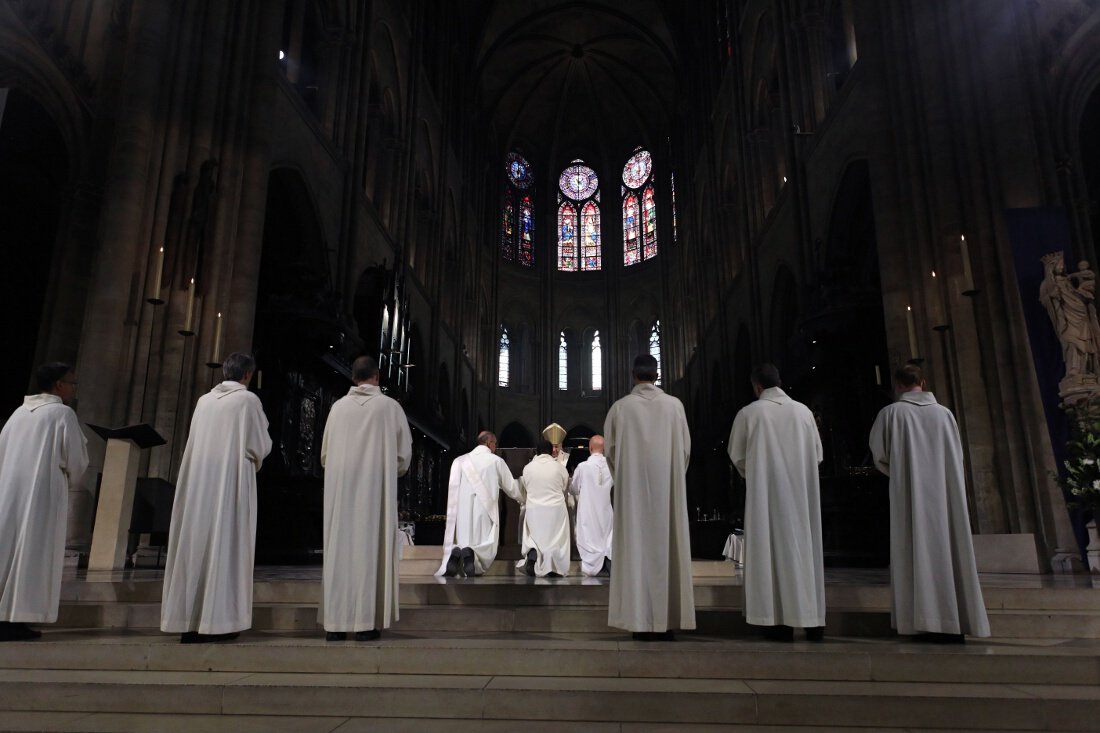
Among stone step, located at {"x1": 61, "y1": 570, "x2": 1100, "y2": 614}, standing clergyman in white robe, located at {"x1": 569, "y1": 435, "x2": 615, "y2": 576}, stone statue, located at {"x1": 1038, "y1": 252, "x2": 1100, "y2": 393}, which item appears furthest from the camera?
standing clergyman in white robe, located at {"x1": 569, "y1": 435, "x2": 615, "y2": 576}

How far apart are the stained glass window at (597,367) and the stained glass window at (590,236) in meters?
3.84

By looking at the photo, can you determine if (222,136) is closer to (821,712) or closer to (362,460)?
(362,460)

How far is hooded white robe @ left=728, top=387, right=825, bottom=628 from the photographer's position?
469 cm

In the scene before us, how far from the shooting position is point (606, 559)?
8805 mm

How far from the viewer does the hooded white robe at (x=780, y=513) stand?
4691 mm

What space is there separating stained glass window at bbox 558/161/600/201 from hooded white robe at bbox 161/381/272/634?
115ft

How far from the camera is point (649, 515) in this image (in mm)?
4887

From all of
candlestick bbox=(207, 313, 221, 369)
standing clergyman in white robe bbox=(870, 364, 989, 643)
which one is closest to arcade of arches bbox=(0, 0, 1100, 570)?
candlestick bbox=(207, 313, 221, 369)

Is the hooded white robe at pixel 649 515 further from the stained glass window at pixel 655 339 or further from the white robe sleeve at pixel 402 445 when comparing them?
the stained glass window at pixel 655 339

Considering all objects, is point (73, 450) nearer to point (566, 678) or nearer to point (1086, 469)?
point (566, 678)

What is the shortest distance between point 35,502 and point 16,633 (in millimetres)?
806

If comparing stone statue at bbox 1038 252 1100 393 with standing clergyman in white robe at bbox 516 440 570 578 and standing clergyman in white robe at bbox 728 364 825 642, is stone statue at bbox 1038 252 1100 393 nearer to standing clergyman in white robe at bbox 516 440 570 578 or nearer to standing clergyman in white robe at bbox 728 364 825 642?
standing clergyman in white robe at bbox 728 364 825 642

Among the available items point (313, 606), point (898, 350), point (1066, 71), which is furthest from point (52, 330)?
point (1066, 71)

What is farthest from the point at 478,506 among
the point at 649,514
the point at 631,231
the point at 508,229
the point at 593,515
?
the point at 631,231
